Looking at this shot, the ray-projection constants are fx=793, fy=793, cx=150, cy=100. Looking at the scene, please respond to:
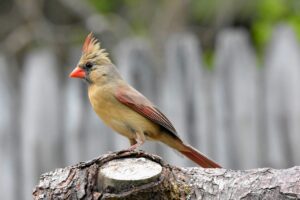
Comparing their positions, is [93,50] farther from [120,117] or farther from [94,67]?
[120,117]

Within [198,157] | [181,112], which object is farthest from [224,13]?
[198,157]

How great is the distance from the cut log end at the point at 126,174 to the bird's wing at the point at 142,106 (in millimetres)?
1386

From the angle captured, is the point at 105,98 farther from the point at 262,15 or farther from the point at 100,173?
the point at 262,15

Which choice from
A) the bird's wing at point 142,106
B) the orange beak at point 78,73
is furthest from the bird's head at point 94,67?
the bird's wing at point 142,106

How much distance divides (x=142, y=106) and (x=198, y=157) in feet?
1.41

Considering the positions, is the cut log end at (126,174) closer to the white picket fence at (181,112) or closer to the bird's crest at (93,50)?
the bird's crest at (93,50)

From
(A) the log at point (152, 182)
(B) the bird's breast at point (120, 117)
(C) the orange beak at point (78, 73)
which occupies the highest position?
(C) the orange beak at point (78, 73)

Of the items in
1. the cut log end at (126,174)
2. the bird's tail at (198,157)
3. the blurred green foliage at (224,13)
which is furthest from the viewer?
the blurred green foliage at (224,13)

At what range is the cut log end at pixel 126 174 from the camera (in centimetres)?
274

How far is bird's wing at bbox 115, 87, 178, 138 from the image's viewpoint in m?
4.32

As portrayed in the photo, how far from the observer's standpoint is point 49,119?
225 inches

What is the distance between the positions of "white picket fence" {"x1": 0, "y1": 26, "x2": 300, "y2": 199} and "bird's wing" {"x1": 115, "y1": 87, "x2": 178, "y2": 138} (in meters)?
1.21

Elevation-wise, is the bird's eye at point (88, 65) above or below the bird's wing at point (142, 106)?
above

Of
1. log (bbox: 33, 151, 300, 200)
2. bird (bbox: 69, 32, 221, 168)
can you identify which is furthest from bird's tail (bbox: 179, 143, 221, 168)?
log (bbox: 33, 151, 300, 200)
